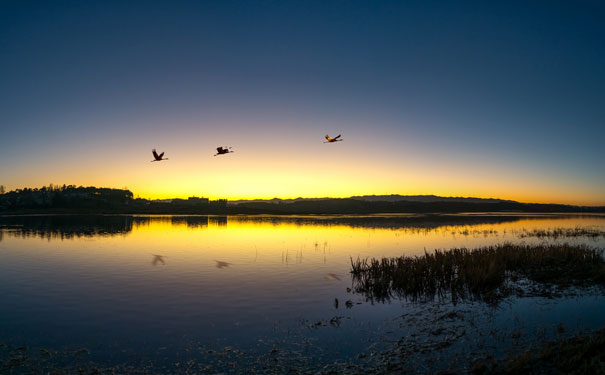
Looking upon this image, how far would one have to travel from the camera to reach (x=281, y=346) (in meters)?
13.3

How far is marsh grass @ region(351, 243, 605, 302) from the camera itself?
70.3 ft

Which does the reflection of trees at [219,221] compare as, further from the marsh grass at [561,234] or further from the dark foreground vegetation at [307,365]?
the dark foreground vegetation at [307,365]

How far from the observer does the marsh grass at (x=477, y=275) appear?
843 inches

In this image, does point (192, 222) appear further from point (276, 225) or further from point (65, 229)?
point (65, 229)

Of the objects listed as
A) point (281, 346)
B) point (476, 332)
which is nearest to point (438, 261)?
point (476, 332)

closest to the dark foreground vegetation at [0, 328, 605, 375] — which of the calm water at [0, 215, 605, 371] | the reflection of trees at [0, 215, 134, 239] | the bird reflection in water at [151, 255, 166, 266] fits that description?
the calm water at [0, 215, 605, 371]

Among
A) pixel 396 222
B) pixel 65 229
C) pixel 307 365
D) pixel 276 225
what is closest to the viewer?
pixel 307 365

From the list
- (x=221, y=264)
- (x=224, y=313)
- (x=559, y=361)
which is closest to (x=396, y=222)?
(x=221, y=264)

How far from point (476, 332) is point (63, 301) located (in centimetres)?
2061

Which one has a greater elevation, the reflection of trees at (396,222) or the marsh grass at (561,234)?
the reflection of trees at (396,222)

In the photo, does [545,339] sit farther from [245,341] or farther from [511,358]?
[245,341]

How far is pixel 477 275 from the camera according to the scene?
877 inches

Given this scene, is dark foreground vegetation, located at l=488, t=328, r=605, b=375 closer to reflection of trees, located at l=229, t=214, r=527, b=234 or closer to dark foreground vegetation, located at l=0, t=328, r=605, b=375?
dark foreground vegetation, located at l=0, t=328, r=605, b=375

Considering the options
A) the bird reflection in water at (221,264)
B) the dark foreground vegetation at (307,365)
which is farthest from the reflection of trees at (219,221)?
the dark foreground vegetation at (307,365)
